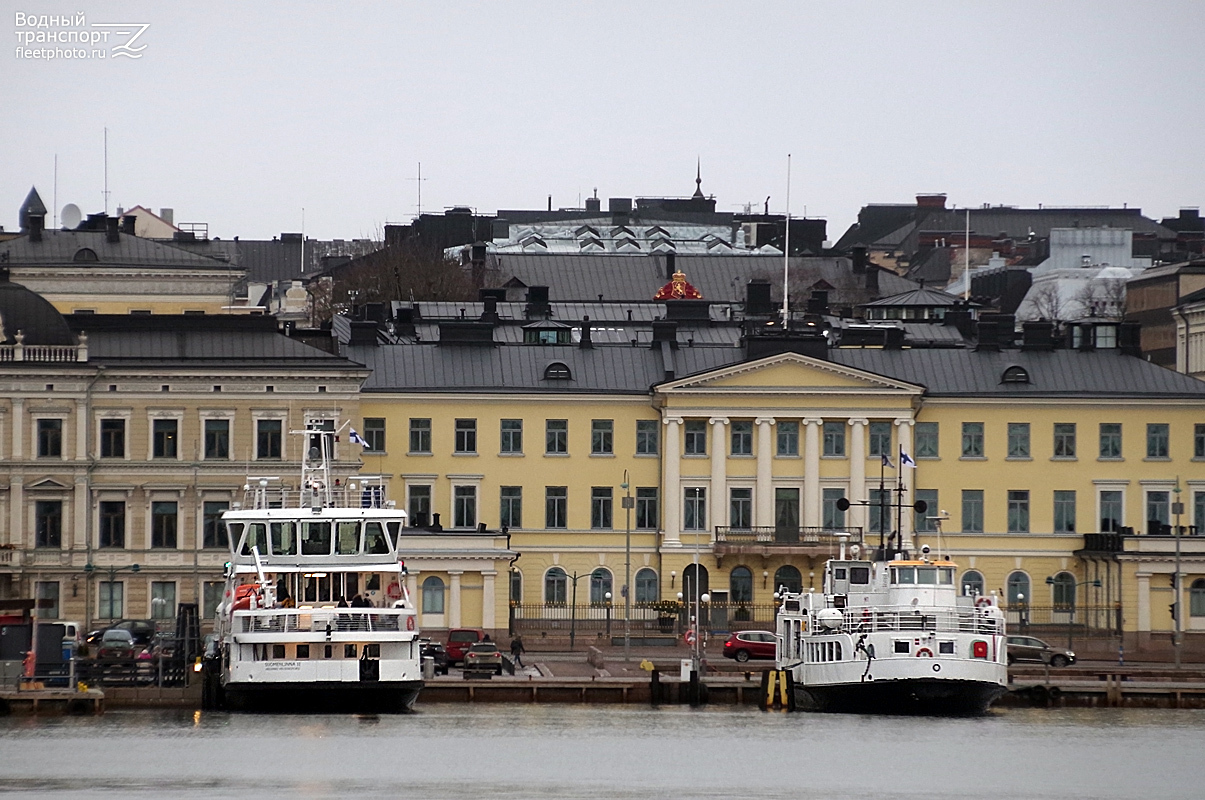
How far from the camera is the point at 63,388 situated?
388ft

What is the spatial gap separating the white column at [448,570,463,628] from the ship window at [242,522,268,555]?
2584 cm

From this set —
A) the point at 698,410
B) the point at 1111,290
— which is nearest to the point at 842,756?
the point at 698,410

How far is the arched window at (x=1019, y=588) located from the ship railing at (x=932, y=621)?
33654 millimetres

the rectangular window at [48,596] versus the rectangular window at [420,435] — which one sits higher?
the rectangular window at [420,435]

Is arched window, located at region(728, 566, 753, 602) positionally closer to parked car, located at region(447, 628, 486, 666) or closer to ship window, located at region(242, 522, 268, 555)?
parked car, located at region(447, 628, 486, 666)

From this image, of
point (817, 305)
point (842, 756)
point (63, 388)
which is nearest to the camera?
point (842, 756)

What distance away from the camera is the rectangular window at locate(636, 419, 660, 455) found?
125312 millimetres

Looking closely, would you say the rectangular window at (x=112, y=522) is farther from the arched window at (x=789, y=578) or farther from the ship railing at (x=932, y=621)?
the ship railing at (x=932, y=621)

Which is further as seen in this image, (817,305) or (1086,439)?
(817,305)

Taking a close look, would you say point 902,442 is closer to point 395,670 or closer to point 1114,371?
point 1114,371

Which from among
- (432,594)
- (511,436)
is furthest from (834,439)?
(432,594)

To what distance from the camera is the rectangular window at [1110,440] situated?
411 feet

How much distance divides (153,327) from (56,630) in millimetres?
30525

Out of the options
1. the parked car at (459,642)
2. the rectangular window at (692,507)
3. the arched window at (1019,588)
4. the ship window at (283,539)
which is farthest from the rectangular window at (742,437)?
the ship window at (283,539)
